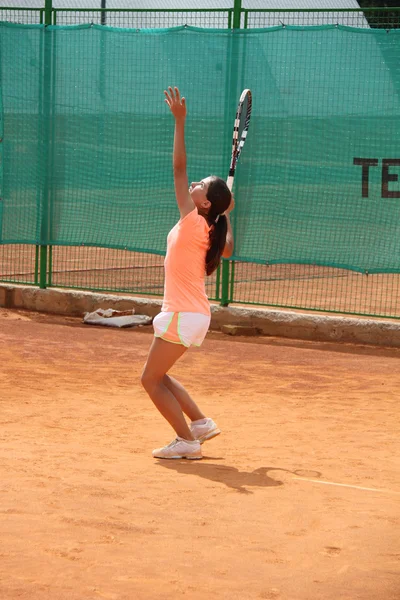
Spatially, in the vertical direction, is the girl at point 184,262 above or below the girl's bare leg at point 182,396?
above

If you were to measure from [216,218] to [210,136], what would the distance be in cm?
541

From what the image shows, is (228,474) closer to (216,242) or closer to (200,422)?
(200,422)

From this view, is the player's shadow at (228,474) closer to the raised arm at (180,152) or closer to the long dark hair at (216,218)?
the long dark hair at (216,218)

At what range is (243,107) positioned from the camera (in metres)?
7.80

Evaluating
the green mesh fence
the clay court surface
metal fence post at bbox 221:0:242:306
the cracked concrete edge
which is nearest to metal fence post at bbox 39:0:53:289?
the green mesh fence

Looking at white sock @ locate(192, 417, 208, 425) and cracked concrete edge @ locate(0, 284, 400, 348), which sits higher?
white sock @ locate(192, 417, 208, 425)

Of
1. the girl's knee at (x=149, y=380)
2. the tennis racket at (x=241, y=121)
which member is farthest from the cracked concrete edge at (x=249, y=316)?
the girl's knee at (x=149, y=380)

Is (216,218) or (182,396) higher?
(216,218)

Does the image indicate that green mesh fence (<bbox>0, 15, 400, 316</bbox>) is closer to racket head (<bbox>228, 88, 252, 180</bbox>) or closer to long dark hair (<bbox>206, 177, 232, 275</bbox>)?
racket head (<bbox>228, 88, 252, 180</bbox>)

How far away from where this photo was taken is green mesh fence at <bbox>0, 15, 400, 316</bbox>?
10750 millimetres

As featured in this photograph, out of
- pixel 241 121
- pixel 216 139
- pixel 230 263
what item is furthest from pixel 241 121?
pixel 230 263

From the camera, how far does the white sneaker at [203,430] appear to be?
21.3 feet

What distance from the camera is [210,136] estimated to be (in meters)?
11.4

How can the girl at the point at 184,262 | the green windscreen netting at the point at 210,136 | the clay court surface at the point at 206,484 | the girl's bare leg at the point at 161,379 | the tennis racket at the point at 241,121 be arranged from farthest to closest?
the green windscreen netting at the point at 210,136
the tennis racket at the point at 241,121
the girl's bare leg at the point at 161,379
the girl at the point at 184,262
the clay court surface at the point at 206,484
